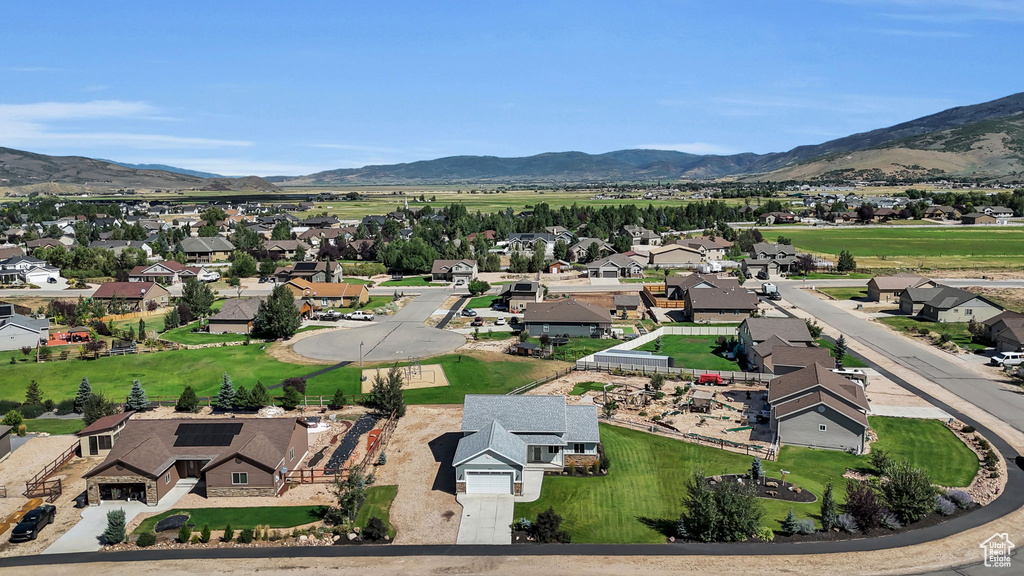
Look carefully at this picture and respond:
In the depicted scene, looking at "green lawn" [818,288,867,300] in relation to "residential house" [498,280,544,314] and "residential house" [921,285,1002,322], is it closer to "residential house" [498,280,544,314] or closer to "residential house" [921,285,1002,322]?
Result: "residential house" [921,285,1002,322]

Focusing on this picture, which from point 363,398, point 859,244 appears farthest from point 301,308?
point 859,244

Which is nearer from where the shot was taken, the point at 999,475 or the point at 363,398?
the point at 999,475

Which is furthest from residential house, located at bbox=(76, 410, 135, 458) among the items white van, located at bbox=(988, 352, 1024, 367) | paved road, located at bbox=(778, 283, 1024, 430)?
white van, located at bbox=(988, 352, 1024, 367)

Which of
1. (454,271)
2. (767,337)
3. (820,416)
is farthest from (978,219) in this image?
(820,416)

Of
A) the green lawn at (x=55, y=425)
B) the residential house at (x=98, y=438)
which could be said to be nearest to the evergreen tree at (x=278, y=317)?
the green lawn at (x=55, y=425)

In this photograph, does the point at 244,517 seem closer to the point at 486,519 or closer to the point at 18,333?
the point at 486,519

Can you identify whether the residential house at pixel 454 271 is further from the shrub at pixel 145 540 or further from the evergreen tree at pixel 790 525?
the evergreen tree at pixel 790 525

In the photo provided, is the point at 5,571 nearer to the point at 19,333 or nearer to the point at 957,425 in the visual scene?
the point at 19,333

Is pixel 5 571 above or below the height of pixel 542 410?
below
